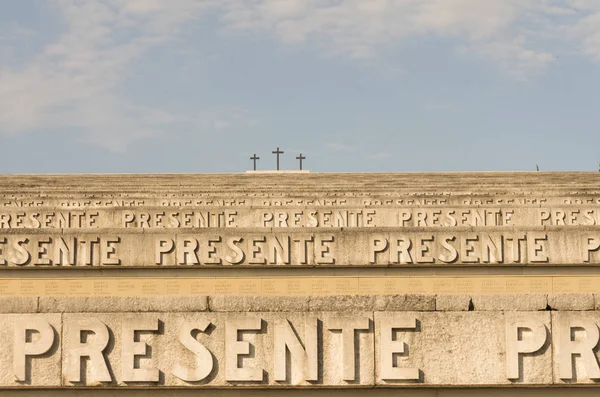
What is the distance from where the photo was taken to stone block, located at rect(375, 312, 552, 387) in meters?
9.51

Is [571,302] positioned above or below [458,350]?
above

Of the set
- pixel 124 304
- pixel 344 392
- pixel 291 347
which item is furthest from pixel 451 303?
pixel 124 304

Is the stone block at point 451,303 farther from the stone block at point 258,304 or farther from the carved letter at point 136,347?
the carved letter at point 136,347

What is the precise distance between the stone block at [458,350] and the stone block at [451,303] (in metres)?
0.12

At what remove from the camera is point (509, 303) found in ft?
32.0

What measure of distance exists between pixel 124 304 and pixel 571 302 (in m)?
4.03

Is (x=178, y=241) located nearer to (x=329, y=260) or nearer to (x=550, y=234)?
(x=329, y=260)

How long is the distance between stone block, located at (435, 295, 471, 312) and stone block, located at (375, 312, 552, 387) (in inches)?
4.8

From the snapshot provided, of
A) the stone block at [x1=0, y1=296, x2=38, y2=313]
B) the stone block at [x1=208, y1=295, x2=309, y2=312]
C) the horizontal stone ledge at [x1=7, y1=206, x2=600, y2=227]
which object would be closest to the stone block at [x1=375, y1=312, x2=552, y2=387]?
the stone block at [x1=208, y1=295, x2=309, y2=312]

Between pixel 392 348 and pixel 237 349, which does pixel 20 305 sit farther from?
pixel 392 348

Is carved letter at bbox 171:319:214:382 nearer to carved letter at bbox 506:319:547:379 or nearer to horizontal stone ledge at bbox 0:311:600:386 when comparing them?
horizontal stone ledge at bbox 0:311:600:386

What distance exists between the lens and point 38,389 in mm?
9672

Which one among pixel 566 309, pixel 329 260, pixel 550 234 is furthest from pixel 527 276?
pixel 566 309

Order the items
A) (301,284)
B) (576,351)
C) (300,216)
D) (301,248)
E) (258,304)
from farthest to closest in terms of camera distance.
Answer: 1. (300,216)
2. (301,284)
3. (301,248)
4. (258,304)
5. (576,351)
